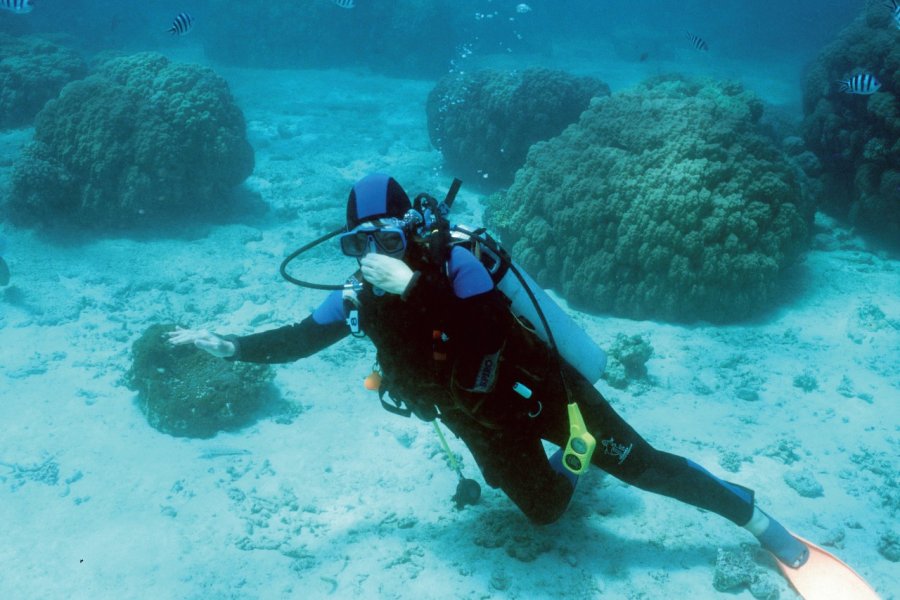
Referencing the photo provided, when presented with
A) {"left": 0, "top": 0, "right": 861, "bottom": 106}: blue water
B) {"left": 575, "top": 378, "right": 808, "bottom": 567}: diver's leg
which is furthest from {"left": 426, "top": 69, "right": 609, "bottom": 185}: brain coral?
{"left": 0, "top": 0, "right": 861, "bottom": 106}: blue water

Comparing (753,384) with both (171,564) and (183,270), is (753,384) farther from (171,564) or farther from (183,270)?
(183,270)

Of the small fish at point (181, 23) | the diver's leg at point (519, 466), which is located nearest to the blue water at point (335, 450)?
the diver's leg at point (519, 466)

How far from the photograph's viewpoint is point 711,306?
7246 mm

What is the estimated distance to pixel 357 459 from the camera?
5180 mm

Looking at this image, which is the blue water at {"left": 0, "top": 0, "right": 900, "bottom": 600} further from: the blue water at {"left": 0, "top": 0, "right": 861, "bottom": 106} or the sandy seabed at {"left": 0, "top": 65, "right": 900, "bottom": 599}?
the blue water at {"left": 0, "top": 0, "right": 861, "bottom": 106}

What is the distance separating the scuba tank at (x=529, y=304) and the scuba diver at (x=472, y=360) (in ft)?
0.07

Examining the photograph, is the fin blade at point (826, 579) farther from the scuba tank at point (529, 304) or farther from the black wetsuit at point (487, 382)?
the scuba tank at point (529, 304)

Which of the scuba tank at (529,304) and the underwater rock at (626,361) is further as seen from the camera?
the underwater rock at (626,361)

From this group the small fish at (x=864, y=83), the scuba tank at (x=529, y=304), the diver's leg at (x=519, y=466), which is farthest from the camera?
the small fish at (x=864, y=83)

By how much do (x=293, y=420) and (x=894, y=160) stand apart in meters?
10.5

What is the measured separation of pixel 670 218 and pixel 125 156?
10146 millimetres

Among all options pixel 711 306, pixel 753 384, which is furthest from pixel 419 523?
pixel 711 306

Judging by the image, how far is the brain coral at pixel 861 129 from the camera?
849 centimetres

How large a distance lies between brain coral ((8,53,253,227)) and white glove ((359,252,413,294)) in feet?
30.5
